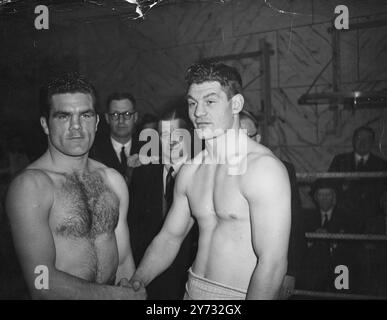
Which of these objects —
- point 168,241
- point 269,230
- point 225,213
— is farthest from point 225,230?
point 168,241

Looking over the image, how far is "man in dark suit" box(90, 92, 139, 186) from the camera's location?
1849mm

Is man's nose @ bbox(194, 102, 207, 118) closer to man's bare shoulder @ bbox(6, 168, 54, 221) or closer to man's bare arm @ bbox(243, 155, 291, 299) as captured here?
man's bare arm @ bbox(243, 155, 291, 299)

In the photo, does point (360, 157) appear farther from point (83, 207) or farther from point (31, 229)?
point (31, 229)

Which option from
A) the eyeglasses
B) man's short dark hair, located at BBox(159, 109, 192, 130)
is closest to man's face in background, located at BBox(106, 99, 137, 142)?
the eyeglasses

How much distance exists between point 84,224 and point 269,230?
0.74 metres

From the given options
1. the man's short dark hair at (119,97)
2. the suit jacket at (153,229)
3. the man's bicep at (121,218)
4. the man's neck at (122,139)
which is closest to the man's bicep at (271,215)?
the suit jacket at (153,229)

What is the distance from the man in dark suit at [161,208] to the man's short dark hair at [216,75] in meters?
0.49

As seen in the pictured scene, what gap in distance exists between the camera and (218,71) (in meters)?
1.35

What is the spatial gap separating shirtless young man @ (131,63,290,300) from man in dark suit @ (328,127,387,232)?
2.85 ft

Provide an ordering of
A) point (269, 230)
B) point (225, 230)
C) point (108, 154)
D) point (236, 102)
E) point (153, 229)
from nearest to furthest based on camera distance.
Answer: point (269, 230) < point (225, 230) < point (236, 102) < point (153, 229) < point (108, 154)

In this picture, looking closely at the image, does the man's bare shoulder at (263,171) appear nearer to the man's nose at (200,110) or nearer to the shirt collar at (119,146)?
the man's nose at (200,110)

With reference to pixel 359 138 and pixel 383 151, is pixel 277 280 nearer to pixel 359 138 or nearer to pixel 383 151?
pixel 383 151

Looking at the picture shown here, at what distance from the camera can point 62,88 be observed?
1.49 metres

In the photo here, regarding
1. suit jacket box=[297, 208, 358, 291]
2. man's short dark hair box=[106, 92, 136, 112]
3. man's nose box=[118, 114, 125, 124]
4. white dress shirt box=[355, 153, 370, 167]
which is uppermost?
man's short dark hair box=[106, 92, 136, 112]
